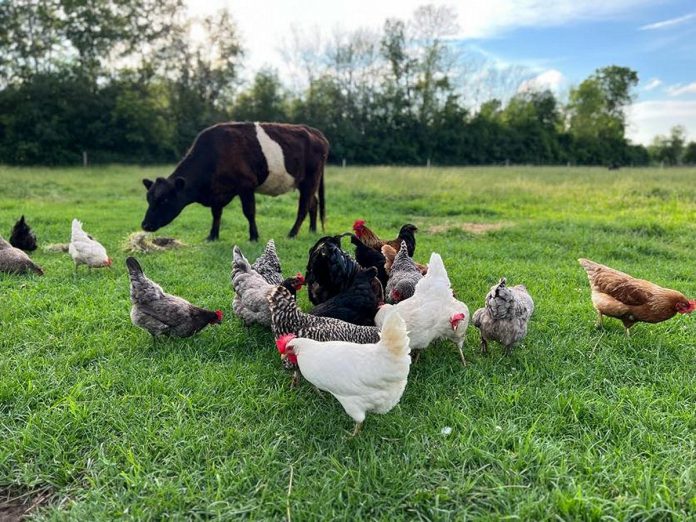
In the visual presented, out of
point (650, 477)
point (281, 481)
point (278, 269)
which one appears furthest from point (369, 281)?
point (650, 477)

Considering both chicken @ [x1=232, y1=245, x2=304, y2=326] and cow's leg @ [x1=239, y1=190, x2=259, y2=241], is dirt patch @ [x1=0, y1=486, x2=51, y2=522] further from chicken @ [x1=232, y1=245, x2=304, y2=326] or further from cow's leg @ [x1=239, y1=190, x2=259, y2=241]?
cow's leg @ [x1=239, y1=190, x2=259, y2=241]

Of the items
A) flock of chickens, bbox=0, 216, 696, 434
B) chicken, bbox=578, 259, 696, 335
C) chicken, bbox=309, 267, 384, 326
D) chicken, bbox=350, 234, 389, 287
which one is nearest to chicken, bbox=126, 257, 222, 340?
flock of chickens, bbox=0, 216, 696, 434

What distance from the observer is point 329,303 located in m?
4.33

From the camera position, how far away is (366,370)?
2.79 metres

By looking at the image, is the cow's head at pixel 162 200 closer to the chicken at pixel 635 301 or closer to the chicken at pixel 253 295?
the chicken at pixel 253 295

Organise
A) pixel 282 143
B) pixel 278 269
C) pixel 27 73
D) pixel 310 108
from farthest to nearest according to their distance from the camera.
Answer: pixel 310 108, pixel 27 73, pixel 282 143, pixel 278 269

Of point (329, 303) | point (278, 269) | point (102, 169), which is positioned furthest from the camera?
point (102, 169)

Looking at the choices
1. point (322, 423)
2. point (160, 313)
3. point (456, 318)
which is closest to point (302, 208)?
point (160, 313)

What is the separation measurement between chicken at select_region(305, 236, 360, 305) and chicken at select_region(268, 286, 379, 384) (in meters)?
0.97

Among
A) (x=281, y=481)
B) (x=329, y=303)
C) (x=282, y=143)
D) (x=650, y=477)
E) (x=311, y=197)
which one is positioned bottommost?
(x=281, y=481)

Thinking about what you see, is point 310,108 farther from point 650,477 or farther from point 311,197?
point 650,477

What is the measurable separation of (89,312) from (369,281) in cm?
309

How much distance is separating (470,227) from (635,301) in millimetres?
6282

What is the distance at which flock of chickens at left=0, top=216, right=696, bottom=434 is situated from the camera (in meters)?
2.86
